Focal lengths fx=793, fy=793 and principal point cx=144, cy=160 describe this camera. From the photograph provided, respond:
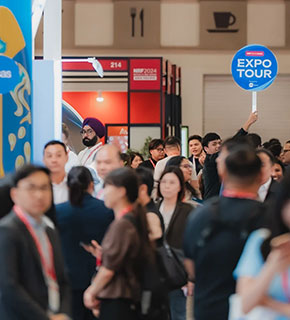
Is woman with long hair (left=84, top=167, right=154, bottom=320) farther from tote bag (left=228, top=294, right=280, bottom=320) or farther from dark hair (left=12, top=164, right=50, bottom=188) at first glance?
tote bag (left=228, top=294, right=280, bottom=320)

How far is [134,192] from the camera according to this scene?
12.1 feet

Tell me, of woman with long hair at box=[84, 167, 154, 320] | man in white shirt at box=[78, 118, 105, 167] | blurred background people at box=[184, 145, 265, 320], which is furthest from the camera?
man in white shirt at box=[78, 118, 105, 167]

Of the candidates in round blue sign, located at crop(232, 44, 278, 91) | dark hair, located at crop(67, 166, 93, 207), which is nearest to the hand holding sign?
round blue sign, located at crop(232, 44, 278, 91)

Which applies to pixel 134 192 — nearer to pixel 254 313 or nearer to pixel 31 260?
pixel 31 260

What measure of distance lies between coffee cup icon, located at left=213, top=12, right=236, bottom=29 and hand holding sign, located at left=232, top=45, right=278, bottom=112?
1165 centimetres

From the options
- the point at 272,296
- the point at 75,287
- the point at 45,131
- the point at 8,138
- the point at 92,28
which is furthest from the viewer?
the point at 92,28

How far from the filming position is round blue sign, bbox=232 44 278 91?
8.02 m

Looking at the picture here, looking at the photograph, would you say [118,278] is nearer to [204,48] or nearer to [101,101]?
[101,101]

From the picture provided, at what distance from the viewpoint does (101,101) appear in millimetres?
15477

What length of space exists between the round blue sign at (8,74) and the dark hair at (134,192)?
217 centimetres

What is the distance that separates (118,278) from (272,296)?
1023 mm

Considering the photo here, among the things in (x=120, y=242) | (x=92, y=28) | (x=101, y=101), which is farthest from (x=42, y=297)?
(x=92, y=28)

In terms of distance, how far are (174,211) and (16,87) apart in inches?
72.0

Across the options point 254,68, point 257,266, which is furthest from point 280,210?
point 254,68
